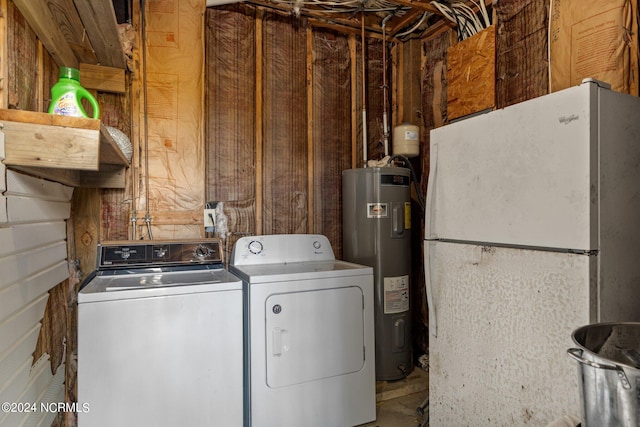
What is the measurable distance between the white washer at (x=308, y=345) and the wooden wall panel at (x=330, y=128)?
2.25 ft

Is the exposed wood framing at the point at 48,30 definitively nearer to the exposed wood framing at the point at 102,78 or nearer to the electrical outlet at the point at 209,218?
the exposed wood framing at the point at 102,78

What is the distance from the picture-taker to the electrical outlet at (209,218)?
236 centimetres

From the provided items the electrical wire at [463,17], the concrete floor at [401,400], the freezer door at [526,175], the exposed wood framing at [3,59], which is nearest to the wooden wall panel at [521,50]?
the electrical wire at [463,17]

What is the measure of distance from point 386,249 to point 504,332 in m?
1.13

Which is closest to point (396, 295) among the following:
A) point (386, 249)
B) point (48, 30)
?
point (386, 249)

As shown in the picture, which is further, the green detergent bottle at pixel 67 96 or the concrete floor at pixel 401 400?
the concrete floor at pixel 401 400

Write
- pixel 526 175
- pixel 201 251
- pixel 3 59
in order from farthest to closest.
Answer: pixel 201 251 < pixel 526 175 < pixel 3 59

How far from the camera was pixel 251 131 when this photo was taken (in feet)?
8.22

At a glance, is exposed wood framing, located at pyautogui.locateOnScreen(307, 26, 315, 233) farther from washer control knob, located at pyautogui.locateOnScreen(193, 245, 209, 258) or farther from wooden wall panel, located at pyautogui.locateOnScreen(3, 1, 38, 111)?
wooden wall panel, located at pyautogui.locateOnScreen(3, 1, 38, 111)

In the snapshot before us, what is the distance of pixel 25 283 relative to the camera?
50.6 inches

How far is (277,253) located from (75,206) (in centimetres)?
122

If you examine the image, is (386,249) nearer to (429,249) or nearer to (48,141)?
(429,249)

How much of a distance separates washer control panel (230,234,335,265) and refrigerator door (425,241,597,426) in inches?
33.0

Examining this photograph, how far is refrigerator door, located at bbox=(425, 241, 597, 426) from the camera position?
1185mm
